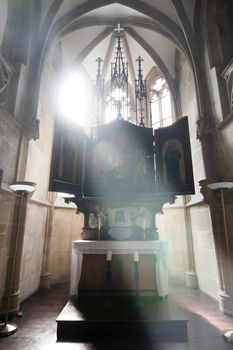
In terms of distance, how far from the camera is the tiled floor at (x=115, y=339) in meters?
3.15

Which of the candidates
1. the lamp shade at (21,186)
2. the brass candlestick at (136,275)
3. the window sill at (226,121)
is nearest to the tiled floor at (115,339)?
the brass candlestick at (136,275)

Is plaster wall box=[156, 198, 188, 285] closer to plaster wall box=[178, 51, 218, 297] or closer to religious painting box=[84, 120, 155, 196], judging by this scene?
plaster wall box=[178, 51, 218, 297]

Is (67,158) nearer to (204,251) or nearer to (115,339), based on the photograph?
(115,339)

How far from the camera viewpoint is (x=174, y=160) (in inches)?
219

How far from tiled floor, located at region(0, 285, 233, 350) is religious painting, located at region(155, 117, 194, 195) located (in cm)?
273

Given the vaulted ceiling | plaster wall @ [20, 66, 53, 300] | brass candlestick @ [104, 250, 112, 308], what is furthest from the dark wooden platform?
the vaulted ceiling

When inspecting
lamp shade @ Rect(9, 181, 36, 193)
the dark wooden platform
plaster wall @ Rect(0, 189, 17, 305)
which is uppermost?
lamp shade @ Rect(9, 181, 36, 193)

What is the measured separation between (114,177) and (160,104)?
5.52 metres

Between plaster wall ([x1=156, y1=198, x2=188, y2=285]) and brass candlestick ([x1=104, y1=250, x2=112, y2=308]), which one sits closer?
brass candlestick ([x1=104, y1=250, x2=112, y2=308])

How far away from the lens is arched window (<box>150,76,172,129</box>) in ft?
29.9

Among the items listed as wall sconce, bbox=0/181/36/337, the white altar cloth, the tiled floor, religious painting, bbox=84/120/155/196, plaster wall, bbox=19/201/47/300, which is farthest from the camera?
religious painting, bbox=84/120/155/196

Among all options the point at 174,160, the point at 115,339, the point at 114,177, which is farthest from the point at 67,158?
the point at 115,339

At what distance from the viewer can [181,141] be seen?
5602 mm

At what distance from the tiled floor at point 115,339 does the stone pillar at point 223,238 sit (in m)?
0.38
